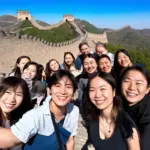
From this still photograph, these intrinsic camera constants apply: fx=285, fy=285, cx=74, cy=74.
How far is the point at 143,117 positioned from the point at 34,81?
2621 mm

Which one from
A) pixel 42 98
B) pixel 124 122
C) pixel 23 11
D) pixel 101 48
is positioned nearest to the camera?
pixel 124 122

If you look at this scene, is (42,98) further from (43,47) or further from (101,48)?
(43,47)

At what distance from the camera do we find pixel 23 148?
3.07 metres

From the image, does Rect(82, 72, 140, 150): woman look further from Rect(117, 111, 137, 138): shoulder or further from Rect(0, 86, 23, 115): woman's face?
Rect(0, 86, 23, 115): woman's face

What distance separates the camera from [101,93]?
3197mm

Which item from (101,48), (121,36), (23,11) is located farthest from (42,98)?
(121,36)

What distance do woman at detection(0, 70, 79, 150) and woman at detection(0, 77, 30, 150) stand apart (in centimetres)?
40

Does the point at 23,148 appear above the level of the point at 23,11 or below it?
below

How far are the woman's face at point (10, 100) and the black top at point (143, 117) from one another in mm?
1345

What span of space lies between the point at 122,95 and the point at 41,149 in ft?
4.23

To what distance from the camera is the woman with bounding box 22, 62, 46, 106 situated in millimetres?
5078

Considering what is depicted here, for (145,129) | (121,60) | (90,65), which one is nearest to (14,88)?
(145,129)

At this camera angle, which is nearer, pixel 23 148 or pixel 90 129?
pixel 23 148

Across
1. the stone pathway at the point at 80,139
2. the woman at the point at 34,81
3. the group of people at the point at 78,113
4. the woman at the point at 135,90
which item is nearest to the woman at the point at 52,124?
the group of people at the point at 78,113
